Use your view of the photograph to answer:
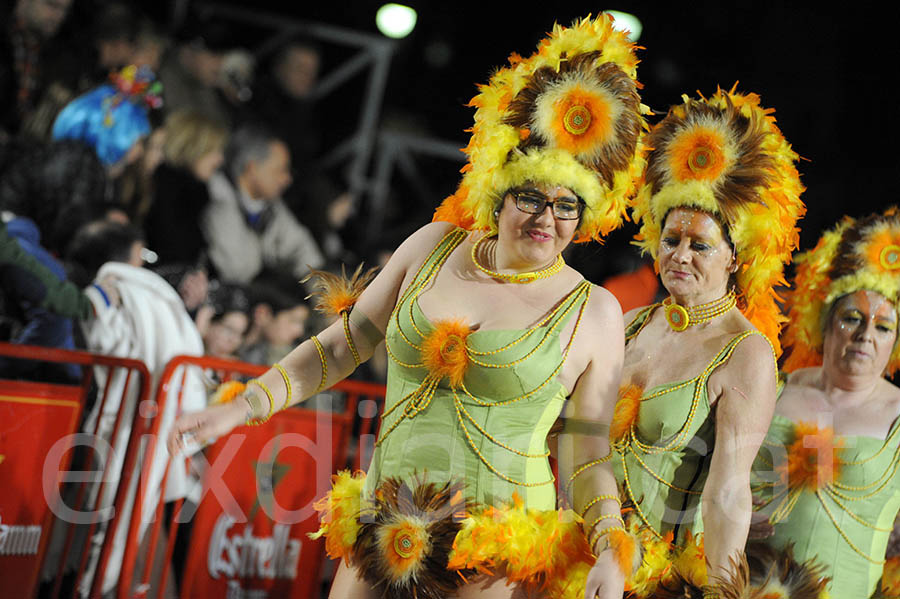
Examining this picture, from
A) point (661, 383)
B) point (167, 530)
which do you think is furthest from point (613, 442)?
point (167, 530)

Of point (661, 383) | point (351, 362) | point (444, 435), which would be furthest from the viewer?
point (661, 383)

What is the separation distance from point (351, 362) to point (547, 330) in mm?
570

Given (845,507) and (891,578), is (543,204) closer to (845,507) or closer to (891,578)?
(845,507)

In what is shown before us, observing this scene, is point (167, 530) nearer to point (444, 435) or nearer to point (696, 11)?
point (444, 435)

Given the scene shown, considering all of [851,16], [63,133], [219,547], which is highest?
[851,16]

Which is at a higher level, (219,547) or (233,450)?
(233,450)

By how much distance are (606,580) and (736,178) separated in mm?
1372

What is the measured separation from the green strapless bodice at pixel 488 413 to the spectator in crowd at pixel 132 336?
196cm

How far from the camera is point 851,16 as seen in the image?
6.80 meters

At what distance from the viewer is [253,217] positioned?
235 inches

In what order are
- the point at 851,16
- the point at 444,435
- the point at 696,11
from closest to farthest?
1. the point at 444,435
2. the point at 851,16
3. the point at 696,11

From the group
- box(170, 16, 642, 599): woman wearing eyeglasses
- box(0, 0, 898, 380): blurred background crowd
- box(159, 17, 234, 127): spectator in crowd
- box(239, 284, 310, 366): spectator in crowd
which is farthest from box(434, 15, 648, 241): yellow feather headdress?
box(159, 17, 234, 127): spectator in crowd

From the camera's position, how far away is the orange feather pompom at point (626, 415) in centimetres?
286

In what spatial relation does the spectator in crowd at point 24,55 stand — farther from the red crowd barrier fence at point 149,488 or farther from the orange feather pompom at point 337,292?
the orange feather pompom at point 337,292
